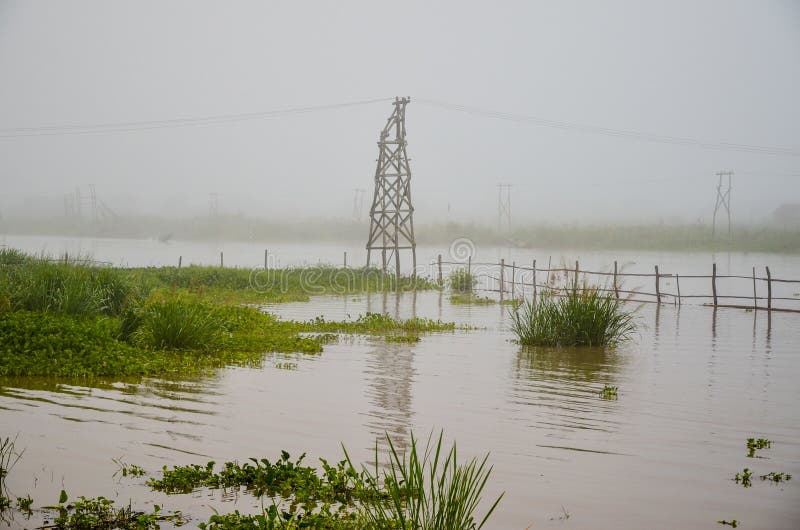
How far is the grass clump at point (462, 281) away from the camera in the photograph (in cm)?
3194

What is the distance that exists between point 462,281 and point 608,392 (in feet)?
74.4

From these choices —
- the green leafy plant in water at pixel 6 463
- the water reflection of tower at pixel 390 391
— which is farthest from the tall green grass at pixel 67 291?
the green leafy plant in water at pixel 6 463

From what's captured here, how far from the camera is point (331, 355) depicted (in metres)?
12.8

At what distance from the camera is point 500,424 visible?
315 inches

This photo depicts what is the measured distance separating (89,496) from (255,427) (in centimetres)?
230

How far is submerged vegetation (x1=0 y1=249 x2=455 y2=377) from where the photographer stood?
10.2 metres

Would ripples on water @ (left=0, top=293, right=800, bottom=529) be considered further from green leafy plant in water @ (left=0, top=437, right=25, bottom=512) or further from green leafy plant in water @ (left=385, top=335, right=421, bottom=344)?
green leafy plant in water @ (left=385, top=335, right=421, bottom=344)

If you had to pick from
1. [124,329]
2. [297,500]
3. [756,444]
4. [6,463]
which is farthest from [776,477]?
[124,329]

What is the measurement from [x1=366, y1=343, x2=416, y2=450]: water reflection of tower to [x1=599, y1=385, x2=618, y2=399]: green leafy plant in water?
2.62 meters

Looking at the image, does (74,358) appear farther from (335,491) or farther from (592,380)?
(592,380)

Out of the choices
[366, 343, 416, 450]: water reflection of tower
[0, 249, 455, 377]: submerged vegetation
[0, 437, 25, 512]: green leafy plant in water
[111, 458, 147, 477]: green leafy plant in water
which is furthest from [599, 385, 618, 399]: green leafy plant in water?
[0, 437, 25, 512]: green leafy plant in water

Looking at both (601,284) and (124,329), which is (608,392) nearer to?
(124,329)

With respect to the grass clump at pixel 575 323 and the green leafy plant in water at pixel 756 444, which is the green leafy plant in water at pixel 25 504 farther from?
the grass clump at pixel 575 323

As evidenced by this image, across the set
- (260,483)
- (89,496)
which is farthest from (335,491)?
(89,496)
